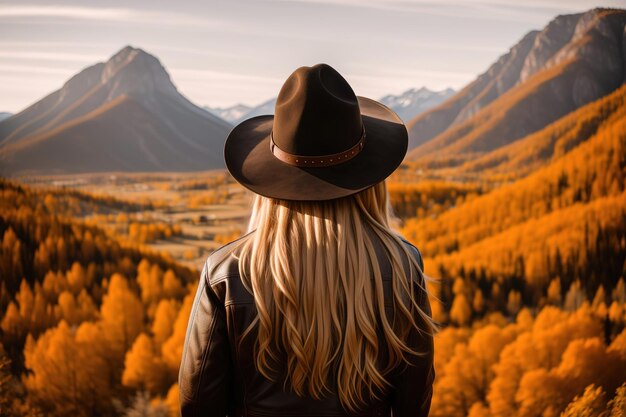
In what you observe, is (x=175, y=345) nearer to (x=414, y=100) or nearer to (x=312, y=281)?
(x=414, y=100)

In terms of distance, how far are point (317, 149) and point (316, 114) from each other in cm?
9

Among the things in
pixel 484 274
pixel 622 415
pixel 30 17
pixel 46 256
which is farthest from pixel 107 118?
pixel 622 415

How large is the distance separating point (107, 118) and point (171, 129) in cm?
61

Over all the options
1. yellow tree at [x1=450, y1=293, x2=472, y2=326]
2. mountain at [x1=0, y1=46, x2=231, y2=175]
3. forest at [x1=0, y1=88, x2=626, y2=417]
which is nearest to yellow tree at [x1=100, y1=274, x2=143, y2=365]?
forest at [x1=0, y1=88, x2=626, y2=417]

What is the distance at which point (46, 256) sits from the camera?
4.82m

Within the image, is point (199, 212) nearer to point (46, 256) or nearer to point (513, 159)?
point (46, 256)

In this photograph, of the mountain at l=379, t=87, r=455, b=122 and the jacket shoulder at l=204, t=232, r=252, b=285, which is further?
the mountain at l=379, t=87, r=455, b=122

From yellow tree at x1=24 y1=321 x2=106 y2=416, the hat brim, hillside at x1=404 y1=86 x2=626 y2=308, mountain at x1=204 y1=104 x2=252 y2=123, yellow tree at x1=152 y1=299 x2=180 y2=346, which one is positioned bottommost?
yellow tree at x1=24 y1=321 x2=106 y2=416

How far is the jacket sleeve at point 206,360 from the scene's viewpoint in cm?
151

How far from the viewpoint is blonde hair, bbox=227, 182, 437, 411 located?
4.64 ft

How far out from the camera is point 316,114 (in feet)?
4.70

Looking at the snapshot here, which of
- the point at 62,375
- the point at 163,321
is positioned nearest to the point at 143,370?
the point at 163,321

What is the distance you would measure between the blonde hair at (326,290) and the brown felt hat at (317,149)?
56 millimetres

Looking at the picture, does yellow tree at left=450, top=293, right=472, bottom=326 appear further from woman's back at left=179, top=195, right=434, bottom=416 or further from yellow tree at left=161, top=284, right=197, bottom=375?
woman's back at left=179, top=195, right=434, bottom=416
